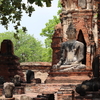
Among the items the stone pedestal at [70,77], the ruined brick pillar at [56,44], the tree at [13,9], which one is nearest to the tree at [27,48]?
the ruined brick pillar at [56,44]

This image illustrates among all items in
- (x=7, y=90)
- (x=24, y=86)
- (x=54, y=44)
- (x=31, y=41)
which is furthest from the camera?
(x=31, y=41)

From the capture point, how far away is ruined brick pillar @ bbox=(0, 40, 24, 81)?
21156 millimetres

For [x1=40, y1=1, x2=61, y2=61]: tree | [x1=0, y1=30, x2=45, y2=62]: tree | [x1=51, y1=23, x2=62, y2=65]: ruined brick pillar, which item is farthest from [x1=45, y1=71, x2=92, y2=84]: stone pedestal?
[x1=0, y1=30, x2=45, y2=62]: tree

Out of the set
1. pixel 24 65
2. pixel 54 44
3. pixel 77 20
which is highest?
pixel 77 20

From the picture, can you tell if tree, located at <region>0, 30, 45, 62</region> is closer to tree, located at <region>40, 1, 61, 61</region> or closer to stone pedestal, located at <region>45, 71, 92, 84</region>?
tree, located at <region>40, 1, 61, 61</region>

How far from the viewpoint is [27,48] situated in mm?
42188

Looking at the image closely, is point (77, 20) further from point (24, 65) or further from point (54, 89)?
point (24, 65)

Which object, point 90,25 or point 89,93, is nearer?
Result: point 89,93

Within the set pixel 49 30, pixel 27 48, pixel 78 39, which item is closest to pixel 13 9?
pixel 78 39

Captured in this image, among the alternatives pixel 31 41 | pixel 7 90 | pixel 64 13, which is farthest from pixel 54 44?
pixel 31 41

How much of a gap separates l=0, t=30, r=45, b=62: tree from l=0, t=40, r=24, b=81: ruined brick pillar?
1983 cm

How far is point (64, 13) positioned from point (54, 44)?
3.89 m

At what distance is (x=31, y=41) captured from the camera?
44.9 metres

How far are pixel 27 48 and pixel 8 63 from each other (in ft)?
68.6
